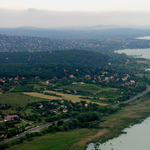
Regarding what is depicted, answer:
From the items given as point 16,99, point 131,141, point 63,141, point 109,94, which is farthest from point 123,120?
point 16,99

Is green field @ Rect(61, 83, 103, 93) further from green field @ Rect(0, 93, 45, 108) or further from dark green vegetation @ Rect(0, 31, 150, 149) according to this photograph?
green field @ Rect(0, 93, 45, 108)

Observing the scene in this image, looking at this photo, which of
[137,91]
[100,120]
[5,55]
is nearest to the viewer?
[100,120]

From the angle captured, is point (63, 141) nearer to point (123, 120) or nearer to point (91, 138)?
point (91, 138)

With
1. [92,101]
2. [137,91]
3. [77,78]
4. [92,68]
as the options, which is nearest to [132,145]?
[92,101]

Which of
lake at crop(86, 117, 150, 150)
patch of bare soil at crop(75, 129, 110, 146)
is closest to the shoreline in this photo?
patch of bare soil at crop(75, 129, 110, 146)

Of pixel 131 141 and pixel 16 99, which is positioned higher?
pixel 16 99

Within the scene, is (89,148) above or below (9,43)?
below

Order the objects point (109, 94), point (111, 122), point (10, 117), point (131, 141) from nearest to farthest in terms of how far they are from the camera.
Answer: point (131, 141) < point (10, 117) < point (111, 122) < point (109, 94)

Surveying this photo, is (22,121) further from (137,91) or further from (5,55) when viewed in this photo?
(5,55)
